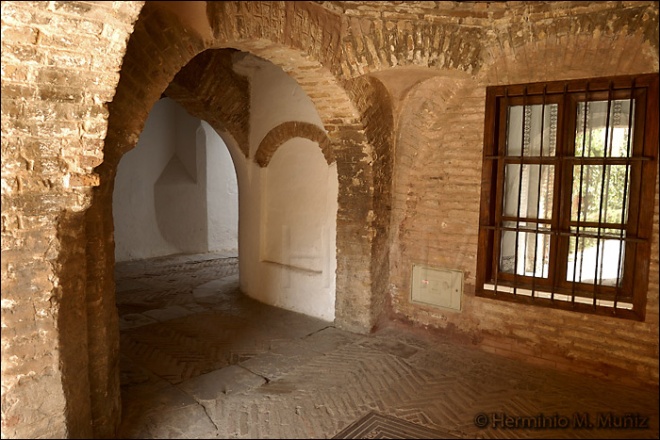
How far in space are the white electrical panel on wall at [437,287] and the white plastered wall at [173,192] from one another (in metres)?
6.39

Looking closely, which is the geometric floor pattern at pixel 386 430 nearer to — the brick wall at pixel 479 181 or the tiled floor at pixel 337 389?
the tiled floor at pixel 337 389

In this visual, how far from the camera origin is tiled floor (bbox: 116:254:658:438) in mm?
3516

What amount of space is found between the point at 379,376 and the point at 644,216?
2.68 meters

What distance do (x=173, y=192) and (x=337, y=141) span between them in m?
6.02

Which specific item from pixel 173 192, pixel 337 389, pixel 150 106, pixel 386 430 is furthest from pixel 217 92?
pixel 173 192

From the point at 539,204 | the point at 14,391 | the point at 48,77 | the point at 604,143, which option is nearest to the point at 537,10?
the point at 604,143

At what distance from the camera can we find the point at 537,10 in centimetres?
404

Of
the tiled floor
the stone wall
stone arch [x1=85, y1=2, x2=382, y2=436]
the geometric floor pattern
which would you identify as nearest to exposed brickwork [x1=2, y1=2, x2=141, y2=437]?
the stone wall

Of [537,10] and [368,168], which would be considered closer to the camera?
[537,10]

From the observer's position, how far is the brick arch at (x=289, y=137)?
18.5 feet

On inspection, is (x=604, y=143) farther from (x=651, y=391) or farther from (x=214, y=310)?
(x=214, y=310)

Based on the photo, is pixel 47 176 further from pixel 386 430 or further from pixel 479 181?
pixel 479 181

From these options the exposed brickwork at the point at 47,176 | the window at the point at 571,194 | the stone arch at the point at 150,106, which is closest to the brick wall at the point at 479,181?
the window at the point at 571,194

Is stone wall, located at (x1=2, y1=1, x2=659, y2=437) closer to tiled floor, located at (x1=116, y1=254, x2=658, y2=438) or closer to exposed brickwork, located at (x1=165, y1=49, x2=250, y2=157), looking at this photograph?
exposed brickwork, located at (x1=165, y1=49, x2=250, y2=157)
